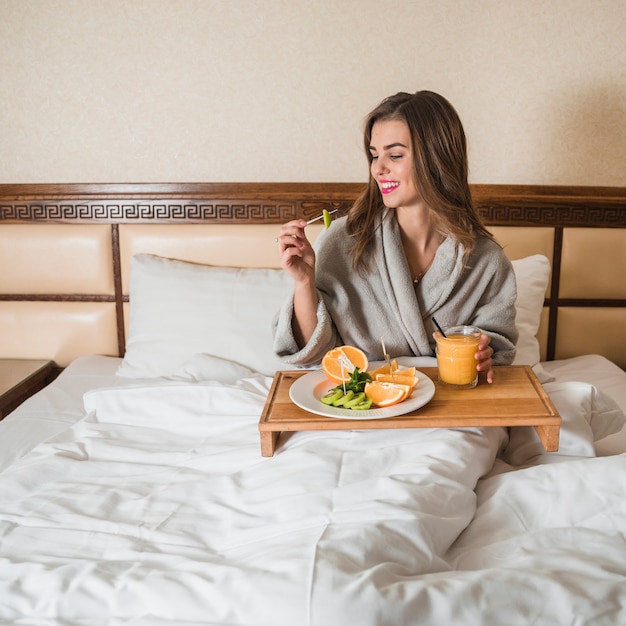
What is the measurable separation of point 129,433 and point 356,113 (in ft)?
4.52

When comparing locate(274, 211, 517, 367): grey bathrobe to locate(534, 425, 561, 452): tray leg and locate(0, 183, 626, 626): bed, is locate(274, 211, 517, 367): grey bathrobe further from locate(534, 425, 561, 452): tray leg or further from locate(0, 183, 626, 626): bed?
locate(534, 425, 561, 452): tray leg

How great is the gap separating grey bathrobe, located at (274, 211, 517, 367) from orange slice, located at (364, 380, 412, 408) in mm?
386

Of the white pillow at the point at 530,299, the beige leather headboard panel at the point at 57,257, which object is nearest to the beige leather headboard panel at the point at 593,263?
the white pillow at the point at 530,299

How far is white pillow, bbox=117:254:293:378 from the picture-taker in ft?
7.09

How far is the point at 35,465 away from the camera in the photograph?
147cm

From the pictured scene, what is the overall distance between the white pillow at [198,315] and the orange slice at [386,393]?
71 centimetres

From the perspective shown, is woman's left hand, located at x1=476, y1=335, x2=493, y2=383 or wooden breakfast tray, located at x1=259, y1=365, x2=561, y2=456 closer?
wooden breakfast tray, located at x1=259, y1=365, x2=561, y2=456

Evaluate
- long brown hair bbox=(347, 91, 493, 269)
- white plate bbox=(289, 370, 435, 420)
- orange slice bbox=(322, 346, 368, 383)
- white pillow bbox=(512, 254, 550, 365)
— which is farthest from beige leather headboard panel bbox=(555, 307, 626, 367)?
orange slice bbox=(322, 346, 368, 383)

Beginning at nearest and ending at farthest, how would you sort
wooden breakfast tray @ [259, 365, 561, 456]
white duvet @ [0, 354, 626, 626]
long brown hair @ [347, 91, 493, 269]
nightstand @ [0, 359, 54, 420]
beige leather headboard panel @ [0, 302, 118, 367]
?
1. white duvet @ [0, 354, 626, 626]
2. wooden breakfast tray @ [259, 365, 561, 456]
3. long brown hair @ [347, 91, 493, 269]
4. nightstand @ [0, 359, 54, 420]
5. beige leather headboard panel @ [0, 302, 118, 367]

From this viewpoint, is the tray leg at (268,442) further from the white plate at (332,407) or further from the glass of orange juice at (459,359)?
the glass of orange juice at (459,359)

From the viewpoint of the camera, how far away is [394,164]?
1.78 m

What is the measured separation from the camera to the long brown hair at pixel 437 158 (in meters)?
1.75

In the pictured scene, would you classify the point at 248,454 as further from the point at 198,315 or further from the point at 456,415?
the point at 198,315

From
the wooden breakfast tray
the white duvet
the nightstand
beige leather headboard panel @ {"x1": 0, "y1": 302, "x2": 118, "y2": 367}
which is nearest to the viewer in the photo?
the white duvet
